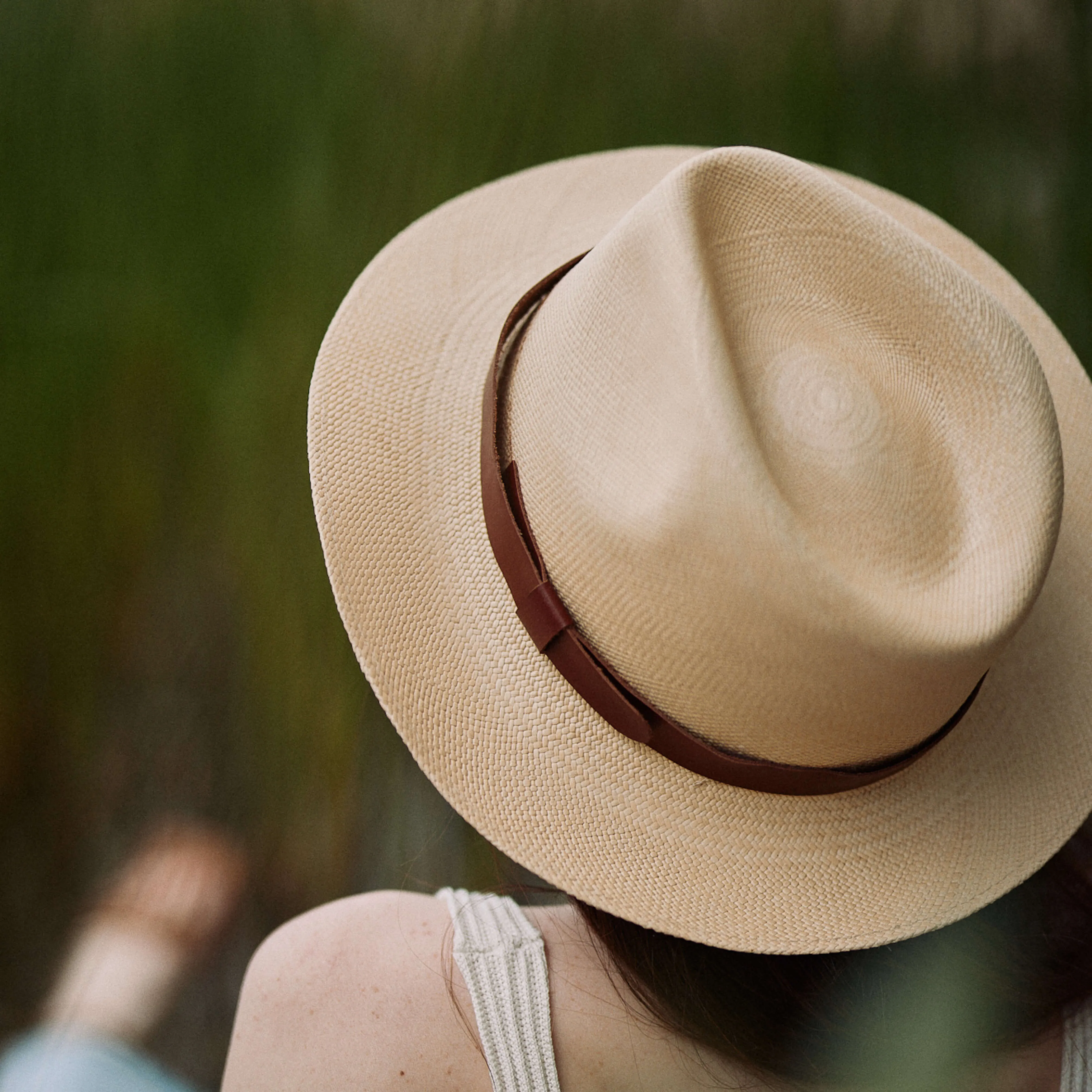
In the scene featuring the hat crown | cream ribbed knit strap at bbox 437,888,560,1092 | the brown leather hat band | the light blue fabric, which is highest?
the hat crown

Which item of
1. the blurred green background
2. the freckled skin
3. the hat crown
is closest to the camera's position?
the hat crown

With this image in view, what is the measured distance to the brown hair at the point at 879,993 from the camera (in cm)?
52

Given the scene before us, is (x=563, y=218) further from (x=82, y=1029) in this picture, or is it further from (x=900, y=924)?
(x=82, y=1029)

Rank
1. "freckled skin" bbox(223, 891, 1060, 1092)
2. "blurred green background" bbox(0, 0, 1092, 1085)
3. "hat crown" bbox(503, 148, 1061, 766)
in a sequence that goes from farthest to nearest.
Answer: "blurred green background" bbox(0, 0, 1092, 1085) → "freckled skin" bbox(223, 891, 1060, 1092) → "hat crown" bbox(503, 148, 1061, 766)

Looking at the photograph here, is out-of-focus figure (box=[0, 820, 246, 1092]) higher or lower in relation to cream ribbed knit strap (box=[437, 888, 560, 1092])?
lower

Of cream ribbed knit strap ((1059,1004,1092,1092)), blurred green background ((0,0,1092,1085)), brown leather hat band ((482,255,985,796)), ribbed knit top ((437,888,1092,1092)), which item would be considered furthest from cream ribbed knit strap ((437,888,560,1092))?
blurred green background ((0,0,1092,1085))

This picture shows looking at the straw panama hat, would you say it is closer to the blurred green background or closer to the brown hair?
the brown hair

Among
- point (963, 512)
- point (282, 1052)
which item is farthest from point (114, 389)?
point (963, 512)

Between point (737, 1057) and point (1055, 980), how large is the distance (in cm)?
21

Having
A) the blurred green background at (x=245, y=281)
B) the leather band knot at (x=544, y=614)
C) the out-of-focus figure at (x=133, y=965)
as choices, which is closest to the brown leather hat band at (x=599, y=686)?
the leather band knot at (x=544, y=614)

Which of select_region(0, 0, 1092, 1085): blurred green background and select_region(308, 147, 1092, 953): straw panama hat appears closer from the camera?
select_region(308, 147, 1092, 953): straw panama hat

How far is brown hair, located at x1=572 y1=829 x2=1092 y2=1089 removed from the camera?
52 centimetres

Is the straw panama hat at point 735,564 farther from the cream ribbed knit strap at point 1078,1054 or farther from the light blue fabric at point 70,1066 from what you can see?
the light blue fabric at point 70,1066

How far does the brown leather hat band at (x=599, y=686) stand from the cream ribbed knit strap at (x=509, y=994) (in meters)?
0.15
